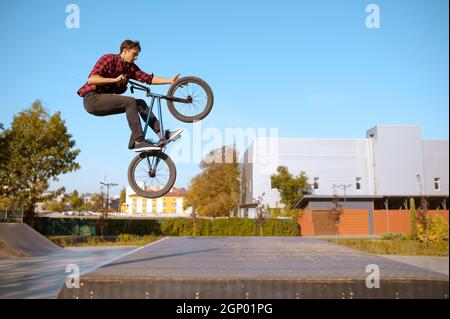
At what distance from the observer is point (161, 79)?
5.37 metres

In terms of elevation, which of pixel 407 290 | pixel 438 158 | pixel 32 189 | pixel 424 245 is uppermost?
pixel 438 158

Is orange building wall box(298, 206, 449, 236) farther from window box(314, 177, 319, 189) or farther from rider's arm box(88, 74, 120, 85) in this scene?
rider's arm box(88, 74, 120, 85)

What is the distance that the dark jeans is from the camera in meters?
4.98

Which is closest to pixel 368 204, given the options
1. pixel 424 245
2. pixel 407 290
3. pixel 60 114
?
pixel 424 245

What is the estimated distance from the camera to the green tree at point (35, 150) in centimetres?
1703

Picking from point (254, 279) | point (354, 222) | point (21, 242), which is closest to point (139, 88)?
point (254, 279)

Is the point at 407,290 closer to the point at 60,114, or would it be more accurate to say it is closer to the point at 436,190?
the point at 60,114

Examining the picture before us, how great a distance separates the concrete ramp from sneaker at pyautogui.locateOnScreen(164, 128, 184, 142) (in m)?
15.2

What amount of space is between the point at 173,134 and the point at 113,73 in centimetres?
119

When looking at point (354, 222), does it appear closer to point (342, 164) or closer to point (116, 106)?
point (342, 164)

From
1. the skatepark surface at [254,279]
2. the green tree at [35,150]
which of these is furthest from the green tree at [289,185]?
the skatepark surface at [254,279]

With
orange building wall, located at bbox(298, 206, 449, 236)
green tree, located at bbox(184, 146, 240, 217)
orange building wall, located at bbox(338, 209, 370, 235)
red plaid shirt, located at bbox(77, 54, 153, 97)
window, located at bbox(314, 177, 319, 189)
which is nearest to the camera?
red plaid shirt, located at bbox(77, 54, 153, 97)

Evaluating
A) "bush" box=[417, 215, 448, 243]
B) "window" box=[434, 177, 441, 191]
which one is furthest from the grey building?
"bush" box=[417, 215, 448, 243]

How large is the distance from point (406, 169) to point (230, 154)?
54.1ft
